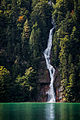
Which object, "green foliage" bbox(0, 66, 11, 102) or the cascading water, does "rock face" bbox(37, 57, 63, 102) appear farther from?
"green foliage" bbox(0, 66, 11, 102)

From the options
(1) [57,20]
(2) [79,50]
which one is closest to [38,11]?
(1) [57,20]

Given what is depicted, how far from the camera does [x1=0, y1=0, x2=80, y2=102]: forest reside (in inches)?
2456

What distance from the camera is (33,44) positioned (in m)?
69.0

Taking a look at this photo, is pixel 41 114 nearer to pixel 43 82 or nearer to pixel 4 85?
pixel 4 85

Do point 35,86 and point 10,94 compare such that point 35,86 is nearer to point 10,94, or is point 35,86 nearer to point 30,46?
point 10,94

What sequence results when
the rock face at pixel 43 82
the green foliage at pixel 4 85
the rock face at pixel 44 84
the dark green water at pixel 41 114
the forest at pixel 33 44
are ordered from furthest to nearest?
the rock face at pixel 43 82, the rock face at pixel 44 84, the forest at pixel 33 44, the green foliage at pixel 4 85, the dark green water at pixel 41 114

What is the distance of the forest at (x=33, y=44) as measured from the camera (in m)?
62.4

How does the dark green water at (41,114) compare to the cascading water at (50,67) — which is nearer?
the dark green water at (41,114)

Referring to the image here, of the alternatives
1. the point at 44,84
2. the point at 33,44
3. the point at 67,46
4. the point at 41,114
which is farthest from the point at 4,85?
the point at 41,114

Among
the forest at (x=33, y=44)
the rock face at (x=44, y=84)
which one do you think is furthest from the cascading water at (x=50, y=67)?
the forest at (x=33, y=44)

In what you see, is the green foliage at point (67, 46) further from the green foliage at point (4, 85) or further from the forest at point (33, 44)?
the green foliage at point (4, 85)

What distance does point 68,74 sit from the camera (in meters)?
62.2

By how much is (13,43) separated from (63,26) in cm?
1431

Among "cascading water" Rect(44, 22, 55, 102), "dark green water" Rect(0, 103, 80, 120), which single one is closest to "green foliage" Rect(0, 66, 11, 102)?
"cascading water" Rect(44, 22, 55, 102)
